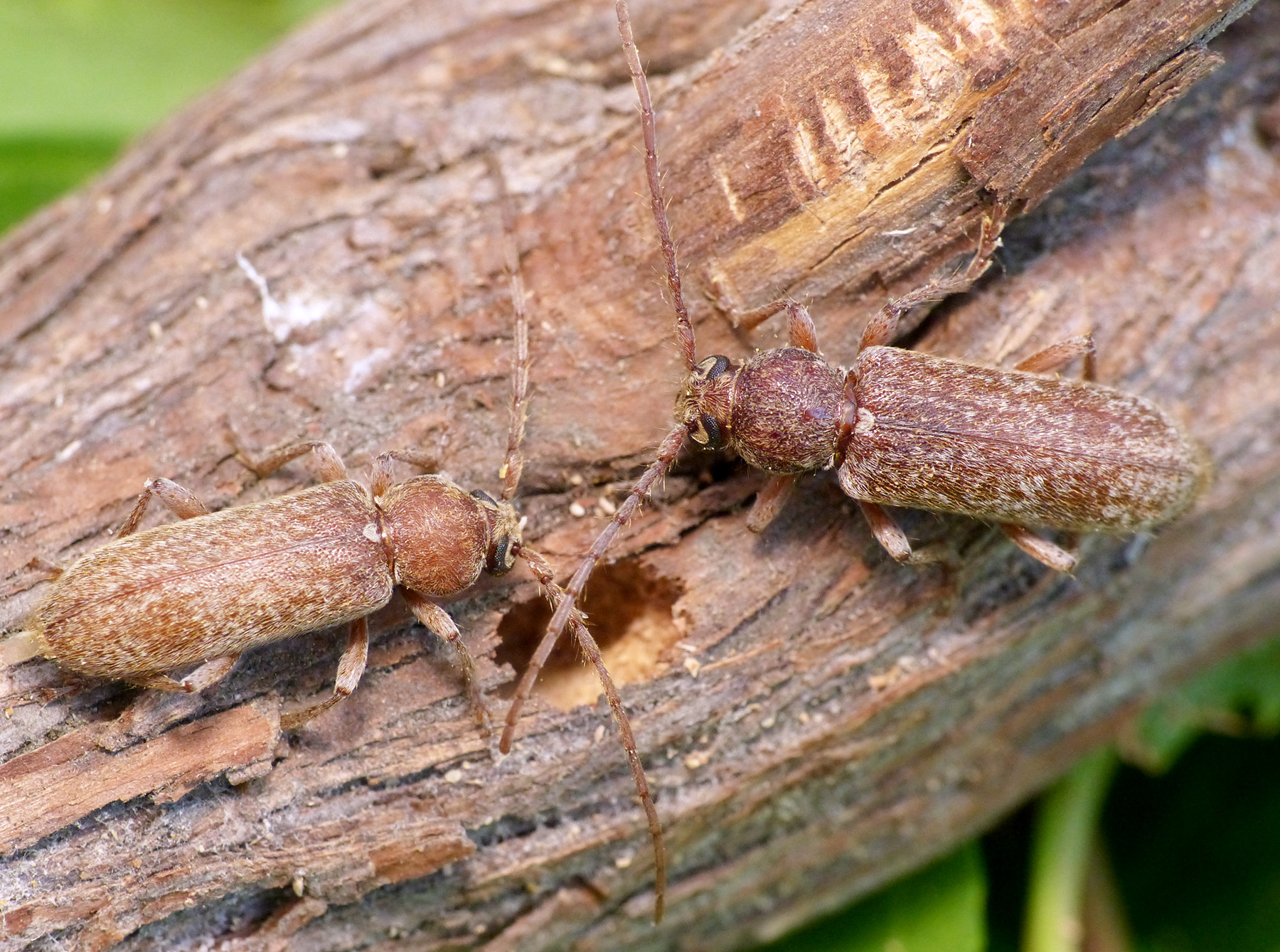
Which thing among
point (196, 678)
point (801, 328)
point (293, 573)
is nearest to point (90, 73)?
point (293, 573)

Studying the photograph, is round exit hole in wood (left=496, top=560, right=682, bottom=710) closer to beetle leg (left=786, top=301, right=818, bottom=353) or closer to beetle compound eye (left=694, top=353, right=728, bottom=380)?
beetle compound eye (left=694, top=353, right=728, bottom=380)

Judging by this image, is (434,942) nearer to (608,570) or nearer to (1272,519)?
(608,570)

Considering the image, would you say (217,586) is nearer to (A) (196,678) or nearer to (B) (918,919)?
(A) (196,678)

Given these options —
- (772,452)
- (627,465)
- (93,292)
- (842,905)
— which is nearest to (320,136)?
(93,292)

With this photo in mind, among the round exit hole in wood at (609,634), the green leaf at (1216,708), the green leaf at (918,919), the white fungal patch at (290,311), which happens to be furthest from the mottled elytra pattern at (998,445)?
the white fungal patch at (290,311)

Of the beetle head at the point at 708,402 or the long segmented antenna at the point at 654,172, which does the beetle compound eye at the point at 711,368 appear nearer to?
the beetle head at the point at 708,402

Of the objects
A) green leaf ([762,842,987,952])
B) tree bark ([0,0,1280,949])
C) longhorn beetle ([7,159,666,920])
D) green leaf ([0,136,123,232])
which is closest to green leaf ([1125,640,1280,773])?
tree bark ([0,0,1280,949])
